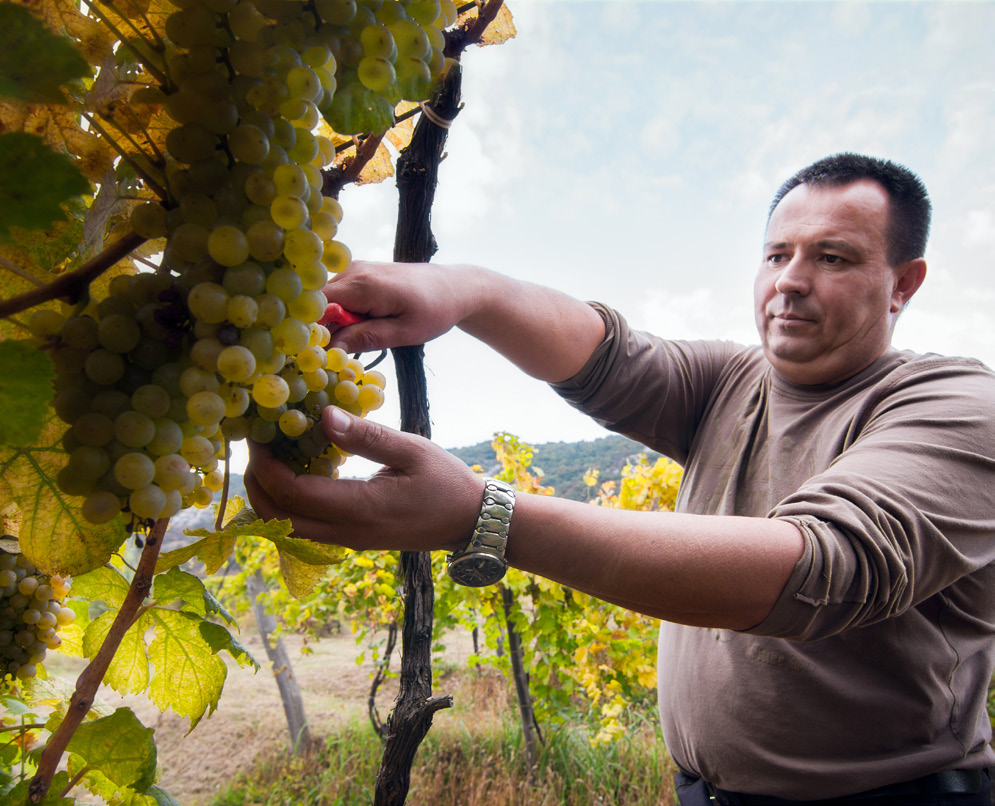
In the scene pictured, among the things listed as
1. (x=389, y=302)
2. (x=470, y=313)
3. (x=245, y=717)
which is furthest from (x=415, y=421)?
(x=245, y=717)

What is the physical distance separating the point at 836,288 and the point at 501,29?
1049mm

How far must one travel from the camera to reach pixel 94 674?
59 cm

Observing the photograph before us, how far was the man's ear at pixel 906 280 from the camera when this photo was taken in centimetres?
167

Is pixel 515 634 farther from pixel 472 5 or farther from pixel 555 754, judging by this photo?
pixel 472 5

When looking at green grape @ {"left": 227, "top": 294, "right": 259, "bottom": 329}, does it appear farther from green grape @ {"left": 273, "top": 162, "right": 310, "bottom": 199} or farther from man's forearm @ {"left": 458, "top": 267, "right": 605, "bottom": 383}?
man's forearm @ {"left": 458, "top": 267, "right": 605, "bottom": 383}

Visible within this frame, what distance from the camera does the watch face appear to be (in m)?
0.93

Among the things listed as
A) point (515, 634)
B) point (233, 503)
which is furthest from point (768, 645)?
point (515, 634)

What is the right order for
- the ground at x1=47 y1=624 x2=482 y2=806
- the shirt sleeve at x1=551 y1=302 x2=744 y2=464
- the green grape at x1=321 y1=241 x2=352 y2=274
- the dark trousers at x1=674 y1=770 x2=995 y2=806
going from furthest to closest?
the ground at x1=47 y1=624 x2=482 y2=806
the shirt sleeve at x1=551 y1=302 x2=744 y2=464
the dark trousers at x1=674 y1=770 x2=995 y2=806
the green grape at x1=321 y1=241 x2=352 y2=274

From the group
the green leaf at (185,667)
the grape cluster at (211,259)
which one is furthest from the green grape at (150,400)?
the green leaf at (185,667)

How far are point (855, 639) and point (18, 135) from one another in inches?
61.4

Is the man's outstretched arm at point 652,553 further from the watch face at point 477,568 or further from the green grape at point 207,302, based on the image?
the green grape at point 207,302

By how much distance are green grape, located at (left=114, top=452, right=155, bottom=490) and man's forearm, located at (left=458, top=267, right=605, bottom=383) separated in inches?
36.2

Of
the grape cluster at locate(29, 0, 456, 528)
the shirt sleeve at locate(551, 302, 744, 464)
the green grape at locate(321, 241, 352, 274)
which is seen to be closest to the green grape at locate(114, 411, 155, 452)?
the grape cluster at locate(29, 0, 456, 528)

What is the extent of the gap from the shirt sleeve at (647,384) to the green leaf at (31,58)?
154 cm
